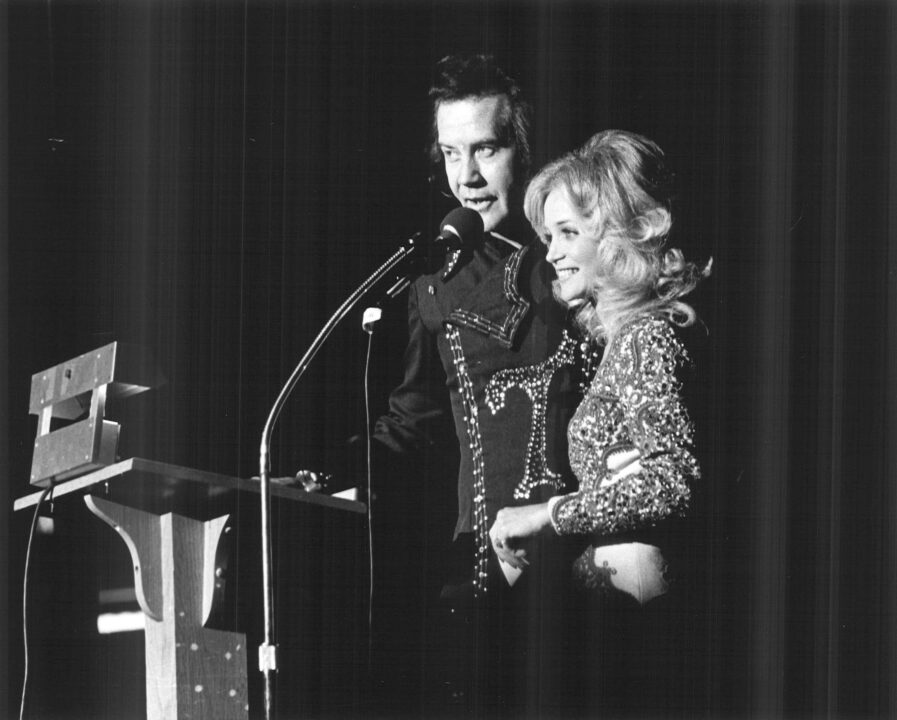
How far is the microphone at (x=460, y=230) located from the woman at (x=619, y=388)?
142 millimetres

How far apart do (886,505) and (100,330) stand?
1.92m

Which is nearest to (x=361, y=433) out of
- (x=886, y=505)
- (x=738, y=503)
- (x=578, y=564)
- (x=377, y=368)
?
(x=377, y=368)

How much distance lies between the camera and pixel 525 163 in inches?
146

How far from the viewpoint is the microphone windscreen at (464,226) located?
11.6 feet

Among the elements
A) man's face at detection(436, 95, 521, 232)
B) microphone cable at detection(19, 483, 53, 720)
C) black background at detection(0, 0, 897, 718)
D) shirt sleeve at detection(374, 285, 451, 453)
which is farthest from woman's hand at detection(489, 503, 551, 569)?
microphone cable at detection(19, 483, 53, 720)

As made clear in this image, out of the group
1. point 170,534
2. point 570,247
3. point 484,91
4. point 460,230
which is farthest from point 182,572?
point 484,91

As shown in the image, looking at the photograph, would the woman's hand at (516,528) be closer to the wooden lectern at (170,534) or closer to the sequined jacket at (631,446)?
the sequined jacket at (631,446)

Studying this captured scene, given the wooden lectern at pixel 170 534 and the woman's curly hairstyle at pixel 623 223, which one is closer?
the wooden lectern at pixel 170 534

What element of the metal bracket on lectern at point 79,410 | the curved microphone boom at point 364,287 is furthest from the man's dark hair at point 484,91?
the metal bracket on lectern at point 79,410

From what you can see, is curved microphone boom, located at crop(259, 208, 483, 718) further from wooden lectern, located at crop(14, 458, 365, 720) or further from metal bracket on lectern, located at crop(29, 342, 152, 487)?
metal bracket on lectern, located at crop(29, 342, 152, 487)

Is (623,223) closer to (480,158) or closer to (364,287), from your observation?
(480,158)

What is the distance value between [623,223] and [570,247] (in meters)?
0.13

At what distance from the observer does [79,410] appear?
3.34 metres

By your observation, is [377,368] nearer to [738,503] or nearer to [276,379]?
[276,379]
